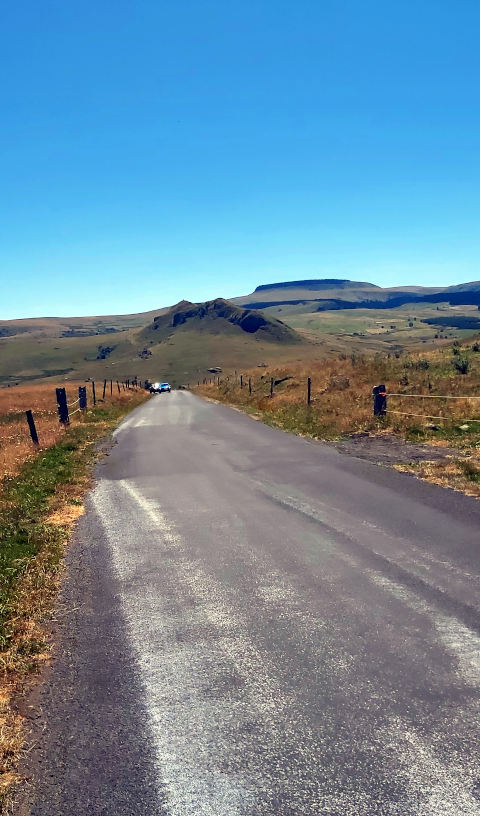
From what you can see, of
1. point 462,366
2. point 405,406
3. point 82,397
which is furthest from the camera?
point 82,397

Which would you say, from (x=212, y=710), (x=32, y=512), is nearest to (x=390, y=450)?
Result: (x=32, y=512)

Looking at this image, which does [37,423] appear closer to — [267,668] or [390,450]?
[390,450]

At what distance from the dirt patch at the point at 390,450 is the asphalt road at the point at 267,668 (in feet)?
14.2

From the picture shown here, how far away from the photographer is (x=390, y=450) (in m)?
14.9

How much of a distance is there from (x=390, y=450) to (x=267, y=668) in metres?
11.4

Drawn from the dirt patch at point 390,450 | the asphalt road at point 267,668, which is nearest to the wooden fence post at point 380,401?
the dirt patch at point 390,450

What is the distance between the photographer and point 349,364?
36.8 m

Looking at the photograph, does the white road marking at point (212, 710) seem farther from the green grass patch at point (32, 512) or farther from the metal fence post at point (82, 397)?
the metal fence post at point (82, 397)

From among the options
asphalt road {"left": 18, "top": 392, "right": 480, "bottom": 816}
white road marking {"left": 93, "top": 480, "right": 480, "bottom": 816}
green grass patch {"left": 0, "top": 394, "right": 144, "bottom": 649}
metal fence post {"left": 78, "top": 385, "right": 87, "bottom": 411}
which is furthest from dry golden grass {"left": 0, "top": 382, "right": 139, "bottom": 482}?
white road marking {"left": 93, "top": 480, "right": 480, "bottom": 816}

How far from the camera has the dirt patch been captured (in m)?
13.4

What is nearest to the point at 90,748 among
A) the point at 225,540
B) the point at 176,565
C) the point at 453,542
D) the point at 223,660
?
the point at 223,660

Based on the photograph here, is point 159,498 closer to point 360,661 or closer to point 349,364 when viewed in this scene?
point 360,661

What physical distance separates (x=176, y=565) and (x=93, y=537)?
6.61ft

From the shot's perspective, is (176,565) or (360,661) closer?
(360,661)
